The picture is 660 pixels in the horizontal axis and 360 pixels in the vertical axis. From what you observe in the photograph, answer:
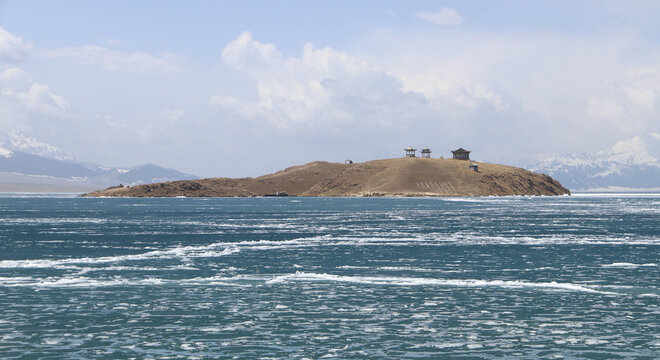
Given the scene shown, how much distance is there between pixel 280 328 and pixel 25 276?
22716mm

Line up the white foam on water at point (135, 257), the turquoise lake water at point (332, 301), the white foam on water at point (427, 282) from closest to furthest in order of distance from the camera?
the turquoise lake water at point (332, 301) → the white foam on water at point (427, 282) → the white foam on water at point (135, 257)

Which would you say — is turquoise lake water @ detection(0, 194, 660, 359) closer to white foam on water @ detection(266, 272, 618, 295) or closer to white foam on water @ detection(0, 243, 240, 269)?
white foam on water @ detection(266, 272, 618, 295)

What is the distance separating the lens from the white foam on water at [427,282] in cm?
3941

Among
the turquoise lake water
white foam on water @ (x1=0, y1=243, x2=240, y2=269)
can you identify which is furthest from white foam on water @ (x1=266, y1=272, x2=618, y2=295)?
white foam on water @ (x1=0, y1=243, x2=240, y2=269)

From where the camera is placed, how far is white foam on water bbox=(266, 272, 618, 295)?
129 feet

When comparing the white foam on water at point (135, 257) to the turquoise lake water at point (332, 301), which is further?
the white foam on water at point (135, 257)

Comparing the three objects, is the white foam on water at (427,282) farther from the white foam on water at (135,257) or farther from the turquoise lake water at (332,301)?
the white foam on water at (135,257)

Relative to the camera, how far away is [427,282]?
4144cm

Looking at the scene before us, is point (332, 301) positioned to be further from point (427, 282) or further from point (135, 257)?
point (135, 257)

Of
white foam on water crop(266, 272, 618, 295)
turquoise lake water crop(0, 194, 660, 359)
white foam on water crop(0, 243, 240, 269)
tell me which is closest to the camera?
turquoise lake water crop(0, 194, 660, 359)

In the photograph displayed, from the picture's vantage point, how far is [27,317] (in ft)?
102

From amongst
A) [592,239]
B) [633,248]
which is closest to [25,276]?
[633,248]

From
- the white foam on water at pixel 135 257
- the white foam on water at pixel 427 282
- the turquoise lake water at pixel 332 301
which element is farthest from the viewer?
the white foam on water at pixel 135 257

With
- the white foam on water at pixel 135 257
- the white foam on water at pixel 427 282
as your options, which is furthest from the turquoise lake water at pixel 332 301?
the white foam on water at pixel 135 257
